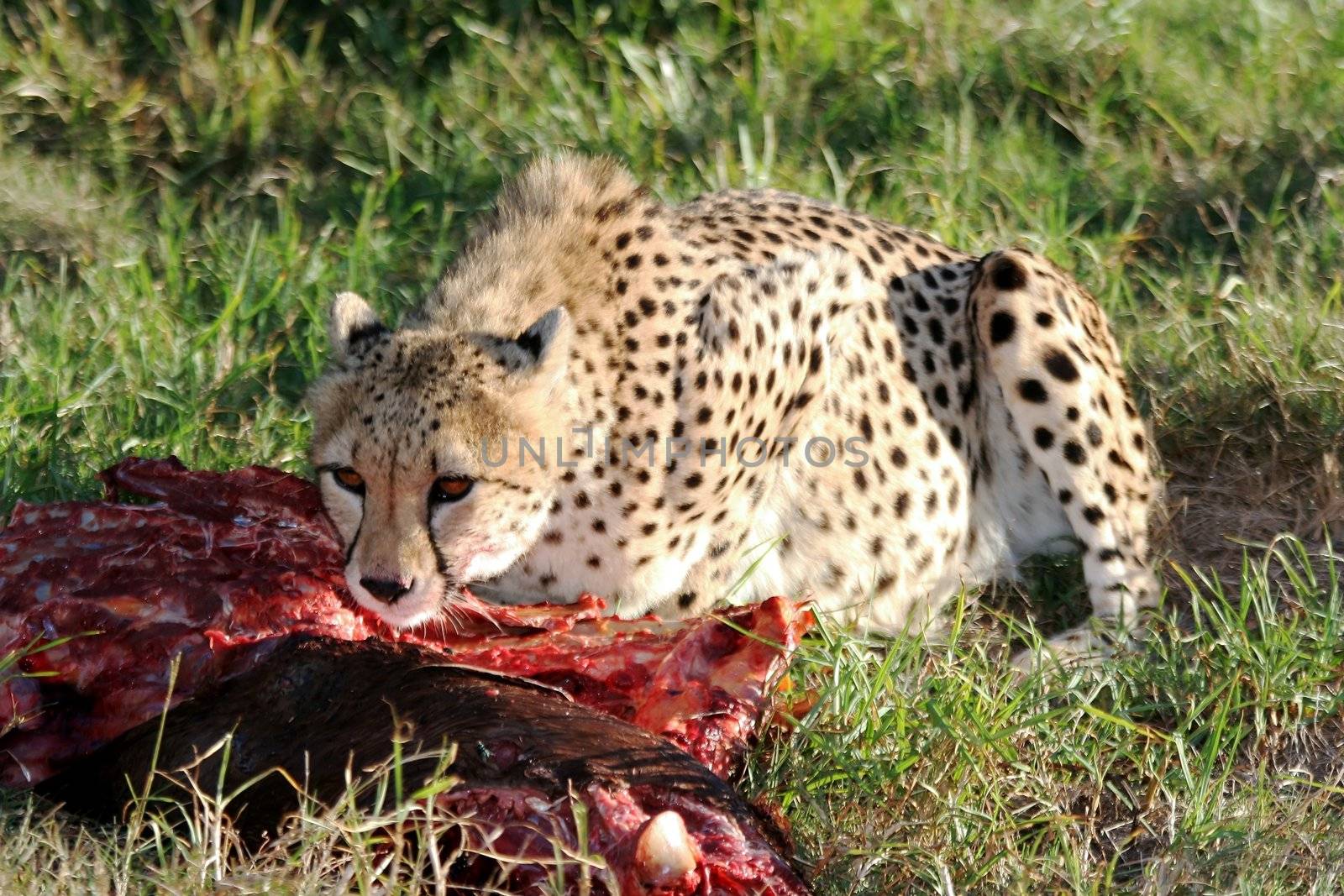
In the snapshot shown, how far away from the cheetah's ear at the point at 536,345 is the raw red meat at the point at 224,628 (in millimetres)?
489

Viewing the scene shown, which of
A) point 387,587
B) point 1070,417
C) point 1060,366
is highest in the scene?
point 387,587

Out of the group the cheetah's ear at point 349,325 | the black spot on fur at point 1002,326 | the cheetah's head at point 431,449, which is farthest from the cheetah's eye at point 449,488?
the black spot on fur at point 1002,326

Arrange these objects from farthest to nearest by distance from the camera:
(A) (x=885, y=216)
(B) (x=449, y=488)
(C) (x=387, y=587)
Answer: (A) (x=885, y=216) → (B) (x=449, y=488) → (C) (x=387, y=587)

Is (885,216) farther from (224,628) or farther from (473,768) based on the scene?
(473,768)

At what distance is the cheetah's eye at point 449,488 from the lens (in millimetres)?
3346

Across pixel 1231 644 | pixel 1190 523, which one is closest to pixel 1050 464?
pixel 1190 523

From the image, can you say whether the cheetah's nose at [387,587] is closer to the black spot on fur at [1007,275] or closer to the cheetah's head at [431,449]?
the cheetah's head at [431,449]

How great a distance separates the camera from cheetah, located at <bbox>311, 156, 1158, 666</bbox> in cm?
341

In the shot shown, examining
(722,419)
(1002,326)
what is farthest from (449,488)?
(1002,326)

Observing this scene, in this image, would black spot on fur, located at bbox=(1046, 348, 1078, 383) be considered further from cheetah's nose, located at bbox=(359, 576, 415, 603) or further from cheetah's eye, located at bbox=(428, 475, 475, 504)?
cheetah's nose, located at bbox=(359, 576, 415, 603)

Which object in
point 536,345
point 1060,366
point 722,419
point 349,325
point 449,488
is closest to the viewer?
point 449,488

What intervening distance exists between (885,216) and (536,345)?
95.4 inches

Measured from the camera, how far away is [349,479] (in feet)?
11.1

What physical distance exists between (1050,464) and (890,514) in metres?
0.49
